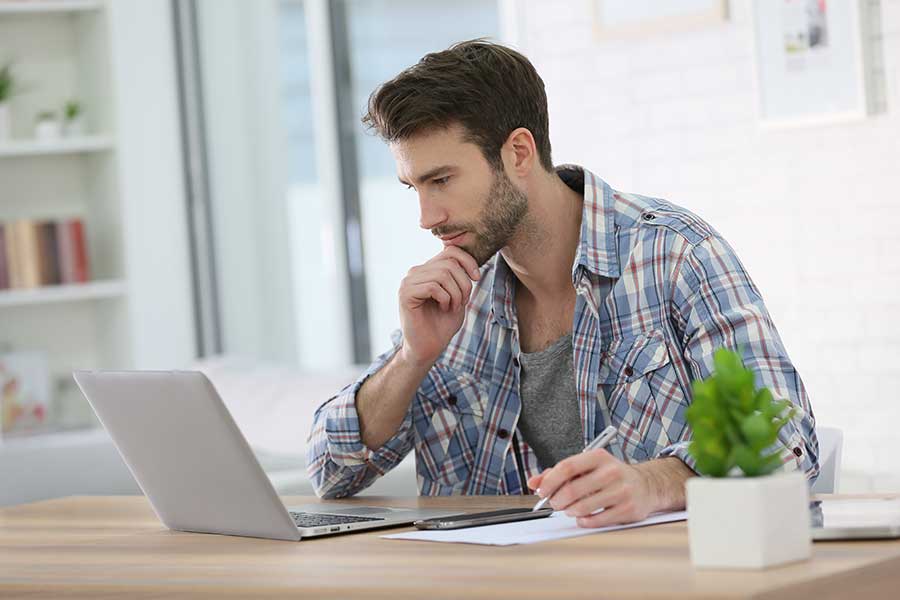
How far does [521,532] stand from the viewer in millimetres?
1498

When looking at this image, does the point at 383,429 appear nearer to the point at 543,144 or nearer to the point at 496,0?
the point at 543,144

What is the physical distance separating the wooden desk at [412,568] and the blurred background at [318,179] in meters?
1.34

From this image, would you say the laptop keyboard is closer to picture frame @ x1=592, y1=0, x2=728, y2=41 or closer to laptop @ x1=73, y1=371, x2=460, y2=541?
laptop @ x1=73, y1=371, x2=460, y2=541

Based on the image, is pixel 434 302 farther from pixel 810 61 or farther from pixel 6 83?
pixel 6 83

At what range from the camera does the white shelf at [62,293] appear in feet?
15.5

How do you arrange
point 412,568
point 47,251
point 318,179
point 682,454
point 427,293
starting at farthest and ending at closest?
point 47,251 < point 318,179 < point 427,293 < point 682,454 < point 412,568

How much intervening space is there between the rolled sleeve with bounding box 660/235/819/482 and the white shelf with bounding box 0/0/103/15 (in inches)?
137

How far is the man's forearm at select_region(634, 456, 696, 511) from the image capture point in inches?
60.1

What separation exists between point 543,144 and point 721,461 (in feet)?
3.64

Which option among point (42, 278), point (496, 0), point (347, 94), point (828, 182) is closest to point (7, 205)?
point (42, 278)

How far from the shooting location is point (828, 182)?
322cm

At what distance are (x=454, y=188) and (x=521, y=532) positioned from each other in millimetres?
721

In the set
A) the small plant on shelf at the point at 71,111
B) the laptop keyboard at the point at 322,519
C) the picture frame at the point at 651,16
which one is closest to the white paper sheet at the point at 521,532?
the laptop keyboard at the point at 322,519

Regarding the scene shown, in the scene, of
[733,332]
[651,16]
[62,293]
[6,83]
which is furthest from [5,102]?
[733,332]
